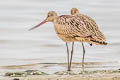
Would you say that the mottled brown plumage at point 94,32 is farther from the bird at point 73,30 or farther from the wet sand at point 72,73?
the wet sand at point 72,73

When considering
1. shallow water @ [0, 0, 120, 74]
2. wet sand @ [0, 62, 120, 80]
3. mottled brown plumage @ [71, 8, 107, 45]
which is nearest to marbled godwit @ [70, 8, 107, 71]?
mottled brown plumage @ [71, 8, 107, 45]

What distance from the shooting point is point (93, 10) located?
23.7 metres

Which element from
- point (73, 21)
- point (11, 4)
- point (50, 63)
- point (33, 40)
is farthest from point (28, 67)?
point (11, 4)

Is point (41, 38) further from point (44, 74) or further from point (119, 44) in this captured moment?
point (44, 74)

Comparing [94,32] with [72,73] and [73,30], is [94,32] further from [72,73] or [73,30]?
[72,73]

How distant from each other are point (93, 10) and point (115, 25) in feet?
8.41

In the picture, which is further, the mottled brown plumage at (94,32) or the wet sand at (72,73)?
the mottled brown plumage at (94,32)

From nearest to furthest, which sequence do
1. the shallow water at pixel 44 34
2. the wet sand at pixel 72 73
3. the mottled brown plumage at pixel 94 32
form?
the wet sand at pixel 72 73 < the mottled brown plumage at pixel 94 32 < the shallow water at pixel 44 34

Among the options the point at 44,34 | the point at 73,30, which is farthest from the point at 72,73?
the point at 44,34

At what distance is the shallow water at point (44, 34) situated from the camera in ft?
52.1

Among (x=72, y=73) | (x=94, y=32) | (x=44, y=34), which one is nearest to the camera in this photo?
(x=72, y=73)

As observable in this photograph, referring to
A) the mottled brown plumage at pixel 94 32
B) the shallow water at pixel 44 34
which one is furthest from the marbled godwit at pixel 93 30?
the shallow water at pixel 44 34

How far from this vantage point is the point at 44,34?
2006 centimetres

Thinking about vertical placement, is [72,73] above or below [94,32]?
below
